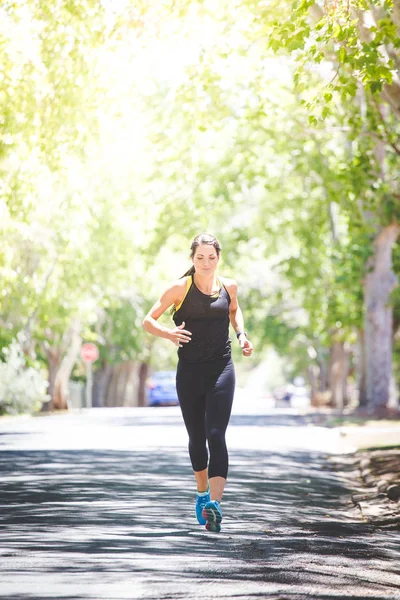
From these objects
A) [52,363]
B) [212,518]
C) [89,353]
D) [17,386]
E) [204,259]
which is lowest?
[212,518]

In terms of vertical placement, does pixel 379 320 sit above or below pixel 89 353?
below

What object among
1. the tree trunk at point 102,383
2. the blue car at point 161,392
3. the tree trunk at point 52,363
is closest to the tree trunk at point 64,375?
the tree trunk at point 52,363

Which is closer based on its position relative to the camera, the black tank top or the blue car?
the black tank top

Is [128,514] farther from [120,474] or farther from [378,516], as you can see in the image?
[120,474]

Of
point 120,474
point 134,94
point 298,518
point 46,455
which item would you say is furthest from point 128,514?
point 134,94

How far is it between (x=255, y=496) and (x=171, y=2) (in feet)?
21.8

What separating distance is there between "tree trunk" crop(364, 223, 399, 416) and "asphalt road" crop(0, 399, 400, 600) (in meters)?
18.4

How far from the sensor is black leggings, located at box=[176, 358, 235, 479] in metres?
9.37

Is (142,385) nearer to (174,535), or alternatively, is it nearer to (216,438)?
(216,438)

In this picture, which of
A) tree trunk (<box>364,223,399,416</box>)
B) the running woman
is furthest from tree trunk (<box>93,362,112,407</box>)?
the running woman

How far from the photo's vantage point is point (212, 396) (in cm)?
939

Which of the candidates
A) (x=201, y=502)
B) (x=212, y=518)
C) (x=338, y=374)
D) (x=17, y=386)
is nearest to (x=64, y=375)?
(x=17, y=386)

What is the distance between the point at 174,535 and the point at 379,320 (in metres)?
27.8

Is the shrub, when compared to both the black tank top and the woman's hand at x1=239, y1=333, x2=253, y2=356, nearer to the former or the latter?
the black tank top
